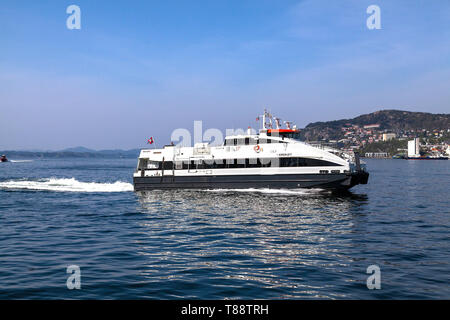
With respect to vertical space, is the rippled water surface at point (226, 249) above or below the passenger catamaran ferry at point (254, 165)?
below

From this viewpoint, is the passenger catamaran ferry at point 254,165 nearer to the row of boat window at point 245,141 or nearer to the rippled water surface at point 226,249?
the row of boat window at point 245,141

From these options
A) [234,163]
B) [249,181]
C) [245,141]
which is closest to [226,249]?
[249,181]

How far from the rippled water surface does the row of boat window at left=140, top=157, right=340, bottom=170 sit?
3312mm

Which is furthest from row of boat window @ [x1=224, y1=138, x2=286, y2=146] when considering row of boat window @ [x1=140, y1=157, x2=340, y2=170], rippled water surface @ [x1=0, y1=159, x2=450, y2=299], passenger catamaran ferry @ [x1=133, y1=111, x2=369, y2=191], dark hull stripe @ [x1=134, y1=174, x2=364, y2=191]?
rippled water surface @ [x1=0, y1=159, x2=450, y2=299]

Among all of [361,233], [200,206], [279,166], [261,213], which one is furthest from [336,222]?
[279,166]

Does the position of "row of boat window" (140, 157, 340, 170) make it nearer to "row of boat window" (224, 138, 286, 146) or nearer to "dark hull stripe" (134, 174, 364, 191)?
"dark hull stripe" (134, 174, 364, 191)

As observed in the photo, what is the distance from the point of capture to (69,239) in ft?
45.6

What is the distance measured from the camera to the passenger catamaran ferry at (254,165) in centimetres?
2584

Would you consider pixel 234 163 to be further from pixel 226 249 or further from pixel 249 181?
pixel 226 249

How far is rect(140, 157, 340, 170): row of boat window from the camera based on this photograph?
→ 85.7ft

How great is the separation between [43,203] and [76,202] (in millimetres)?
2130

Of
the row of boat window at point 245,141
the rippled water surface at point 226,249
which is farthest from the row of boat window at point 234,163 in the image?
the rippled water surface at point 226,249

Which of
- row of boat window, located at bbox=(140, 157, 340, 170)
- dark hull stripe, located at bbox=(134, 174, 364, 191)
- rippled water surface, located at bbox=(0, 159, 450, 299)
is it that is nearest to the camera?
rippled water surface, located at bbox=(0, 159, 450, 299)

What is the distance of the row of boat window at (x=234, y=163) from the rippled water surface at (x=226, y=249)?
10.9 feet
